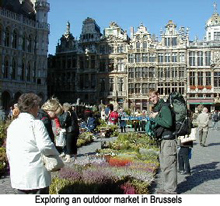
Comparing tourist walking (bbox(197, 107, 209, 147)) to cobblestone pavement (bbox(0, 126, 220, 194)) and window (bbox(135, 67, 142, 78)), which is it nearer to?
cobblestone pavement (bbox(0, 126, 220, 194))

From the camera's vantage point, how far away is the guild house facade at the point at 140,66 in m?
40.7

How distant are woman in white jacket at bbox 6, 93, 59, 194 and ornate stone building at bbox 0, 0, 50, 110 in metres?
33.1

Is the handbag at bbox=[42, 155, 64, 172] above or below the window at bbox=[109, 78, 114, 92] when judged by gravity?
below

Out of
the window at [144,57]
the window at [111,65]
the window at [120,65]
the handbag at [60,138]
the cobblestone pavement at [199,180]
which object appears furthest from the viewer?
the window at [111,65]

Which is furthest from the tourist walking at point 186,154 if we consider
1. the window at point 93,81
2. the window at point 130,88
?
the window at point 93,81

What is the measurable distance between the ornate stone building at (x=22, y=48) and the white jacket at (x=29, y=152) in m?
33.1

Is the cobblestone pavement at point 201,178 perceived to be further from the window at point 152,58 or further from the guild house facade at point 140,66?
the window at point 152,58

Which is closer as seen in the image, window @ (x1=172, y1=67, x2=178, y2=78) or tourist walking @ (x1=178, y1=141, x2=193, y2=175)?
tourist walking @ (x1=178, y1=141, x2=193, y2=175)

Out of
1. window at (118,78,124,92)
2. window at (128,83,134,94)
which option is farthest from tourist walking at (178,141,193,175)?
window at (118,78,124,92)

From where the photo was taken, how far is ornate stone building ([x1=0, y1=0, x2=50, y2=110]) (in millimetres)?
36250

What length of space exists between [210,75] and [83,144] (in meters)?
31.4

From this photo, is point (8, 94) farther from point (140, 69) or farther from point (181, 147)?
point (181, 147)

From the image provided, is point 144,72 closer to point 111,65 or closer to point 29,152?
point 111,65

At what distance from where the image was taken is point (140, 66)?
137 ft
